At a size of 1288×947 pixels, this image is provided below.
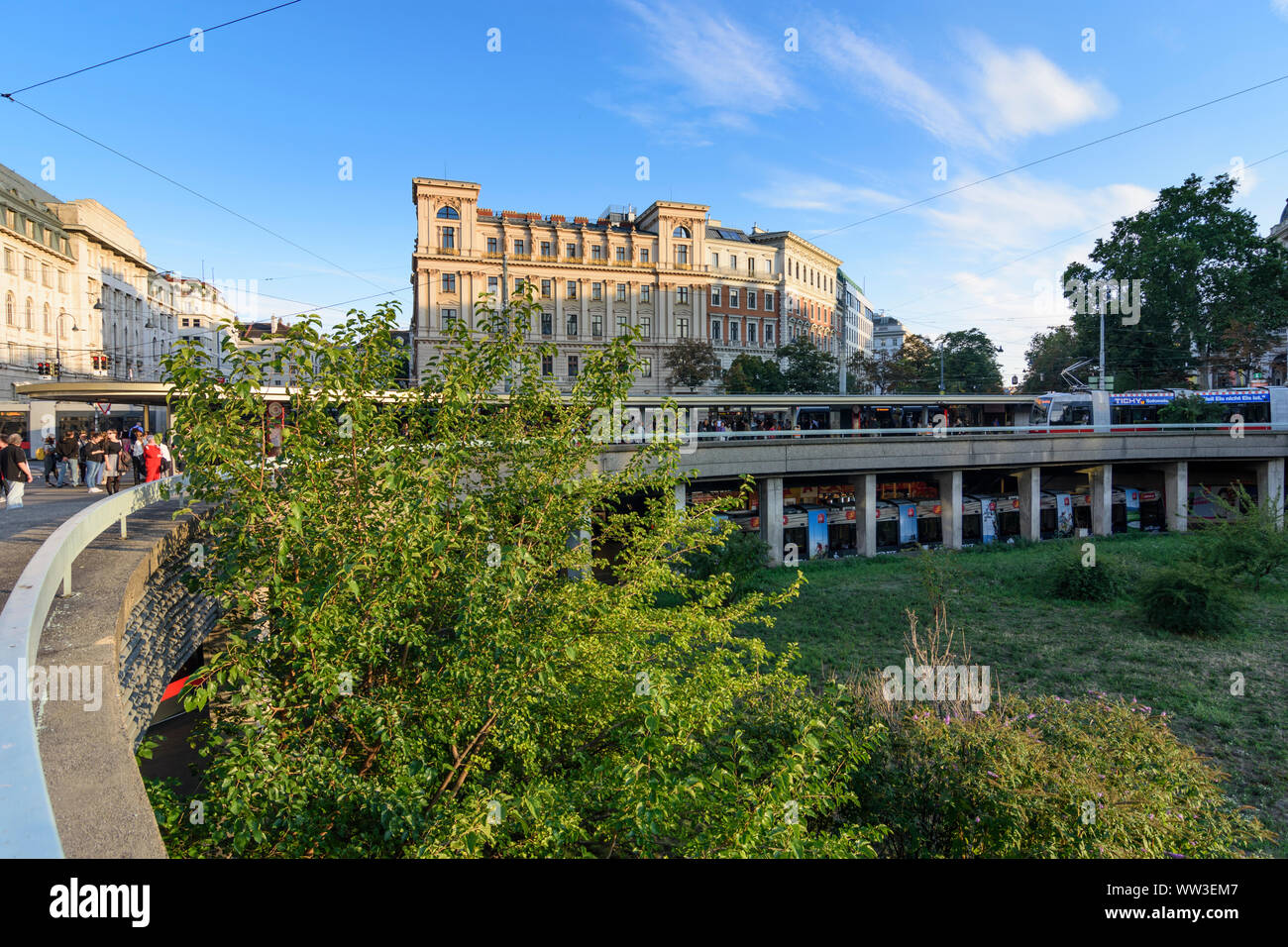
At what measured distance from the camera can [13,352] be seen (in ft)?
142

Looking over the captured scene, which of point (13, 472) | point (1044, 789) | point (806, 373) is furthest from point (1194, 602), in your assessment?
point (806, 373)

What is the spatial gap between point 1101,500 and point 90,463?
39.3 metres

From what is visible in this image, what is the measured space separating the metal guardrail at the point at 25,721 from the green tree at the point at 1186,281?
6133 centimetres

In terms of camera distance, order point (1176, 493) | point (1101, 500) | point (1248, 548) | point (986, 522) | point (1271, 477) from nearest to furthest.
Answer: point (1248, 548), point (986, 522), point (1101, 500), point (1176, 493), point (1271, 477)

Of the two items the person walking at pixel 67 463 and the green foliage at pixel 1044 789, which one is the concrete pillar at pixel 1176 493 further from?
the person walking at pixel 67 463

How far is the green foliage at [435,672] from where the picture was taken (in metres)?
5.14

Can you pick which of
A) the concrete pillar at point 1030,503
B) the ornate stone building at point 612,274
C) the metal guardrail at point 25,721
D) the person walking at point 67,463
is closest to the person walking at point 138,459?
the person walking at point 67,463

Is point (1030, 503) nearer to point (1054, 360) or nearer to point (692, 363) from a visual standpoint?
point (692, 363)

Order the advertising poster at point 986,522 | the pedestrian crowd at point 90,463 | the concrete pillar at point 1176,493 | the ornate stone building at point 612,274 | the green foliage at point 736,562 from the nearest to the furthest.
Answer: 1. the pedestrian crowd at point 90,463
2. the green foliage at point 736,562
3. the advertising poster at point 986,522
4. the concrete pillar at point 1176,493
5. the ornate stone building at point 612,274

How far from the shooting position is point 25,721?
8.66 ft

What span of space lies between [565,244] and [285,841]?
60725mm
